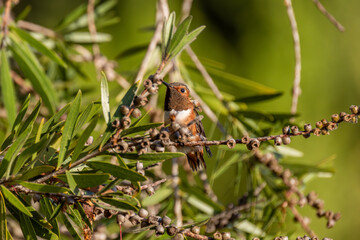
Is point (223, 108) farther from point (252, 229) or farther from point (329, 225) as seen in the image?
point (329, 225)

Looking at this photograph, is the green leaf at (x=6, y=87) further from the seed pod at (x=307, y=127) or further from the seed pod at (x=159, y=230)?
the seed pod at (x=307, y=127)

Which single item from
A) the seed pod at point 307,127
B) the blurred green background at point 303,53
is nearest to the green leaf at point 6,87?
the seed pod at point 307,127

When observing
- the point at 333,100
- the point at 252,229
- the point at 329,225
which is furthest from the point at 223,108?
the point at 333,100

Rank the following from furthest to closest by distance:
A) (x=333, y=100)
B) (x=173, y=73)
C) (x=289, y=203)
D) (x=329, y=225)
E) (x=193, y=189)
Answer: (x=333, y=100)
(x=173, y=73)
(x=193, y=189)
(x=289, y=203)
(x=329, y=225)

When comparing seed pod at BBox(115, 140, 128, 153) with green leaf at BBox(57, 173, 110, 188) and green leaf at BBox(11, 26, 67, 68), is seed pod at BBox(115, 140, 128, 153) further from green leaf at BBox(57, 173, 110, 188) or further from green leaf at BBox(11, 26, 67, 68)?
green leaf at BBox(11, 26, 67, 68)

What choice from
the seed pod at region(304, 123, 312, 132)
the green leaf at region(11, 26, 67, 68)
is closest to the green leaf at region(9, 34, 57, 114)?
the green leaf at region(11, 26, 67, 68)

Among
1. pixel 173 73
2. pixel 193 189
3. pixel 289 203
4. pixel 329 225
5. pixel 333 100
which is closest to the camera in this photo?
pixel 329 225
